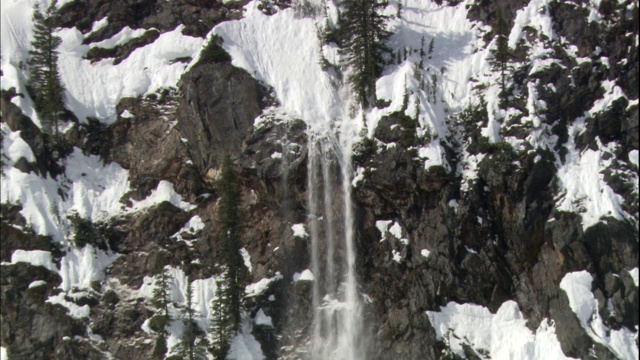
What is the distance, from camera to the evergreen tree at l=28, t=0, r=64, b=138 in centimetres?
4181

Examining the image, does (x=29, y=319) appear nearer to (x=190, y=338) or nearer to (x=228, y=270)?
(x=190, y=338)

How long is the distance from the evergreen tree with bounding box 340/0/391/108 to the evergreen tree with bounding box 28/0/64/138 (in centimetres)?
2108

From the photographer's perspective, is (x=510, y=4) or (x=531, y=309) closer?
(x=531, y=309)

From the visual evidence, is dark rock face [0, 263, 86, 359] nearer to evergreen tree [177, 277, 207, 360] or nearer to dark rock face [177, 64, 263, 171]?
evergreen tree [177, 277, 207, 360]

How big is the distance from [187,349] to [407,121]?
1970cm

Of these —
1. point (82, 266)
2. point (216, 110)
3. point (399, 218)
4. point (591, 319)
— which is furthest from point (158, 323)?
point (591, 319)

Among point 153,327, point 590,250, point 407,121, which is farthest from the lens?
point 407,121

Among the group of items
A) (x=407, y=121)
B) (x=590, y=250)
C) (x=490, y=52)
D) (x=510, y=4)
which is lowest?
(x=590, y=250)

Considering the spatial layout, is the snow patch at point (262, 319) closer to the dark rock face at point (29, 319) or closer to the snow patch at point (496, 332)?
the snow patch at point (496, 332)

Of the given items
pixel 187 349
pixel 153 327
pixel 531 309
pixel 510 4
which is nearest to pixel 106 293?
pixel 153 327

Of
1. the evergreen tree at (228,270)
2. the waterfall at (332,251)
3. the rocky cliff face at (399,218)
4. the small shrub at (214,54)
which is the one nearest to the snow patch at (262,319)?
the rocky cliff face at (399,218)

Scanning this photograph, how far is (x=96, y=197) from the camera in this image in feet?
134

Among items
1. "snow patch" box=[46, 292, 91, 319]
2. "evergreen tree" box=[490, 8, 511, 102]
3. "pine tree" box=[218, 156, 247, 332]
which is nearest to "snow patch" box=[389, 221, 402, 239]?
"pine tree" box=[218, 156, 247, 332]

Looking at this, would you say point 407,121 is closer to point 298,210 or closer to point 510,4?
point 298,210
